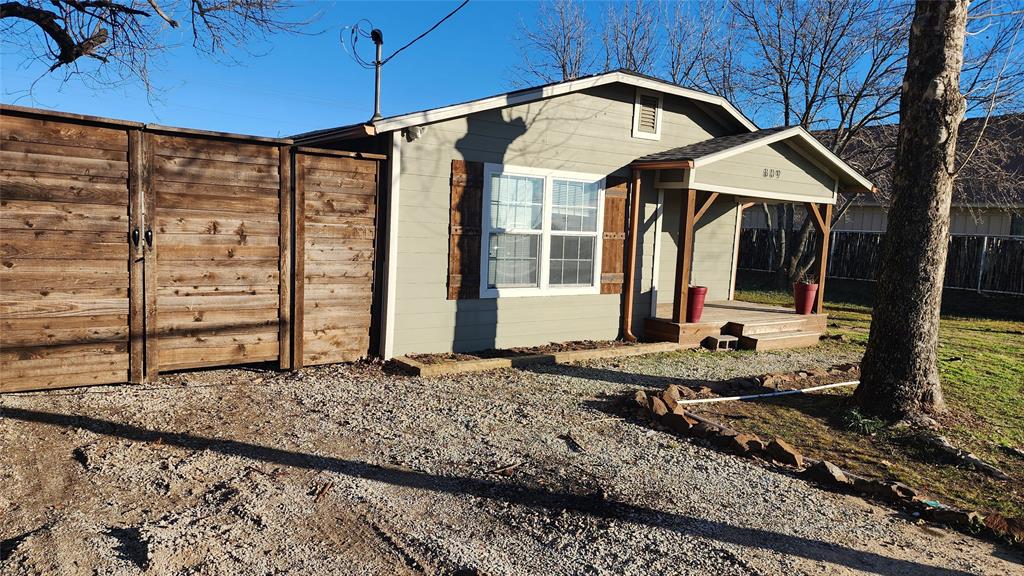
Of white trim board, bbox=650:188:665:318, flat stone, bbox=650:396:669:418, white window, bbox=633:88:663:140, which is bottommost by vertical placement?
flat stone, bbox=650:396:669:418

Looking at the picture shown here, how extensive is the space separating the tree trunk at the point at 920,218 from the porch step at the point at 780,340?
3.42m

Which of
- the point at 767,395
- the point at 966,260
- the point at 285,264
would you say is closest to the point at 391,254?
the point at 285,264

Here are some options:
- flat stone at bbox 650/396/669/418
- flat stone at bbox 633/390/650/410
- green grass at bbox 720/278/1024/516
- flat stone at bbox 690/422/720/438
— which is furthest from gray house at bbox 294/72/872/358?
flat stone at bbox 690/422/720/438

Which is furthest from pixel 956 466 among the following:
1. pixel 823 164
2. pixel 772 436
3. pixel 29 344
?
pixel 29 344

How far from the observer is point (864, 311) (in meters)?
15.2

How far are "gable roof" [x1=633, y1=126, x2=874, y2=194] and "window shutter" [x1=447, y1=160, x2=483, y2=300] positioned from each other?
259cm

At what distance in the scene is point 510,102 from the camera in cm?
794

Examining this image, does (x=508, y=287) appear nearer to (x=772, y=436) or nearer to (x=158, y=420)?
(x=772, y=436)

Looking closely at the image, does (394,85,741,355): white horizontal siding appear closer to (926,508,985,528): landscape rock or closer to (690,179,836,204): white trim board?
(690,179,836,204): white trim board

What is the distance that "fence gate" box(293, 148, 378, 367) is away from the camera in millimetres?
6738

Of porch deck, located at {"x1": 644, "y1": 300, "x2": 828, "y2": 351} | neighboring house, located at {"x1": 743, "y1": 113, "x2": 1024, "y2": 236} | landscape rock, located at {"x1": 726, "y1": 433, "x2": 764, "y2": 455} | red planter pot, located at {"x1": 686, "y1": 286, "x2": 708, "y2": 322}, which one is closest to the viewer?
landscape rock, located at {"x1": 726, "y1": 433, "x2": 764, "y2": 455}

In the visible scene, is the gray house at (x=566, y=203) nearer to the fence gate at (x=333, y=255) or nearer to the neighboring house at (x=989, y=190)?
the fence gate at (x=333, y=255)

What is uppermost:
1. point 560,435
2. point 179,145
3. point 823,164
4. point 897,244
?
point 823,164

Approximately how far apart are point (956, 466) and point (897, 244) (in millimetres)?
2051
